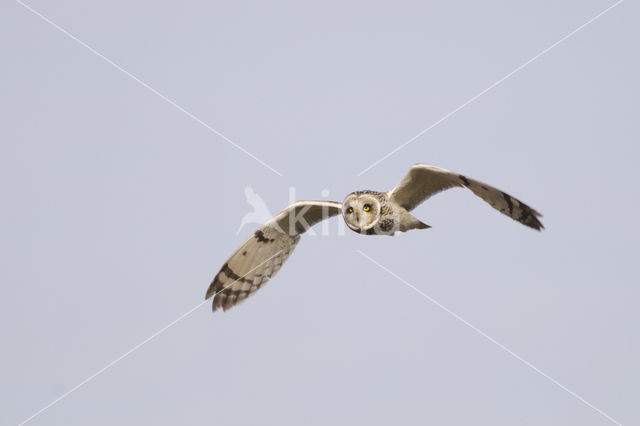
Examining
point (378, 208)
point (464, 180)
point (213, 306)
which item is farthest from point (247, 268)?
point (464, 180)

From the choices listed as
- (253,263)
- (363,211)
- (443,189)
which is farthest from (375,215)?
(253,263)

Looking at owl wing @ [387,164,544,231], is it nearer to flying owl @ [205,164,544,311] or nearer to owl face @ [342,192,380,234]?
flying owl @ [205,164,544,311]

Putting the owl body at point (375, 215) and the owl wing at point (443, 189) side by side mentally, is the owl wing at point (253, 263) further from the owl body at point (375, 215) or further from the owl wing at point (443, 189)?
the owl wing at point (443, 189)

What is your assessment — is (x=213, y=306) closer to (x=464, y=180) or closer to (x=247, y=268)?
(x=247, y=268)

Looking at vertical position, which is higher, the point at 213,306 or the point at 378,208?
the point at 378,208

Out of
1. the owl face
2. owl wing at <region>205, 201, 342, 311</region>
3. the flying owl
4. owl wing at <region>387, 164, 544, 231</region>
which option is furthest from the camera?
owl wing at <region>205, 201, 342, 311</region>

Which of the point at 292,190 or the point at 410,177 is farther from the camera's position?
the point at 292,190

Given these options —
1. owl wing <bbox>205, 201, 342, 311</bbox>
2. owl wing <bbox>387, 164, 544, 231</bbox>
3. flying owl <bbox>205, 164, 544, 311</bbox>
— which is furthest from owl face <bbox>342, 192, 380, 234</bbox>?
owl wing <bbox>205, 201, 342, 311</bbox>

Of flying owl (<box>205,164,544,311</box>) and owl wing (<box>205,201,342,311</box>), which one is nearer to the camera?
flying owl (<box>205,164,544,311</box>)
